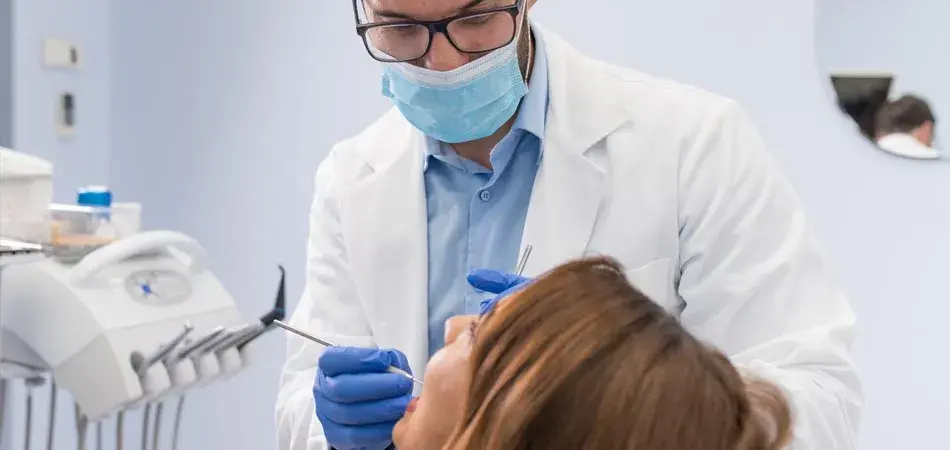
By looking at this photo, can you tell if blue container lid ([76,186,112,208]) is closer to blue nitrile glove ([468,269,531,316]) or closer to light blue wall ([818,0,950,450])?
blue nitrile glove ([468,269,531,316])

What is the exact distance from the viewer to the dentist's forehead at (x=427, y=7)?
1125mm

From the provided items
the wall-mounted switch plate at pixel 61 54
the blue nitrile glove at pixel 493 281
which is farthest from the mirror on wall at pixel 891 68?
the wall-mounted switch plate at pixel 61 54

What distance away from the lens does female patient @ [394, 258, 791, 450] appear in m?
0.79

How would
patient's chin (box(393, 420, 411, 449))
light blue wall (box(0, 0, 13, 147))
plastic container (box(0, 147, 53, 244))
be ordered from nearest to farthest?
patient's chin (box(393, 420, 411, 449)), plastic container (box(0, 147, 53, 244)), light blue wall (box(0, 0, 13, 147))

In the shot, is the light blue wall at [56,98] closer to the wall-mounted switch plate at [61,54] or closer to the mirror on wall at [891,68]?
the wall-mounted switch plate at [61,54]

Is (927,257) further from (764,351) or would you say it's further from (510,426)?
(510,426)

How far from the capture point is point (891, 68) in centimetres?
188

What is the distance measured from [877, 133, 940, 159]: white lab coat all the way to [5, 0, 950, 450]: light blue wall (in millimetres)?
21

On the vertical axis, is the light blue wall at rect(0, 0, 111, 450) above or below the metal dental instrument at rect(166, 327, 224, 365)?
above

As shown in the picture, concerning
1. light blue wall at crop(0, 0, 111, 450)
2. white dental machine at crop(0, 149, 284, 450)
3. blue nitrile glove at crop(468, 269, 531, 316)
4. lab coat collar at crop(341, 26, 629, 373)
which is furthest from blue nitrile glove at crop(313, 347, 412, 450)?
light blue wall at crop(0, 0, 111, 450)

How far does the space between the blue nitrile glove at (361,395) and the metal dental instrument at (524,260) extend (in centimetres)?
20

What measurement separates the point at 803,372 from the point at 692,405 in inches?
12.4

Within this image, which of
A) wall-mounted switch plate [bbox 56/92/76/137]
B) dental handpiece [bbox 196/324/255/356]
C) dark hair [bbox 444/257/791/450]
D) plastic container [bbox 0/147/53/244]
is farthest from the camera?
wall-mounted switch plate [bbox 56/92/76/137]

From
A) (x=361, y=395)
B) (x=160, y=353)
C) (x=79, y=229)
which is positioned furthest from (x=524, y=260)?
(x=79, y=229)
